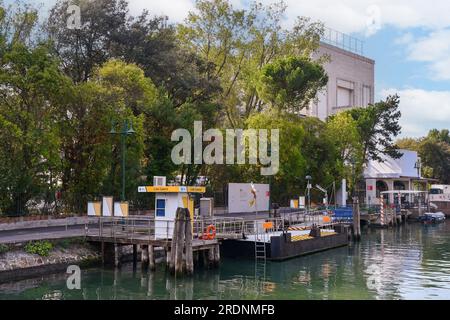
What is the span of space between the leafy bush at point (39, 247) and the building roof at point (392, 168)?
5746 cm

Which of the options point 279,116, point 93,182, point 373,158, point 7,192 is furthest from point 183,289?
point 373,158

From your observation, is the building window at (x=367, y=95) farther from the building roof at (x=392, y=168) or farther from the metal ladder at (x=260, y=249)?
the metal ladder at (x=260, y=249)

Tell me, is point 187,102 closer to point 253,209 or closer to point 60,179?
point 253,209

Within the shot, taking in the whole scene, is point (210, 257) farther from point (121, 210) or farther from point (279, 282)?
point (121, 210)

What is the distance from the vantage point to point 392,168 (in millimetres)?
78875

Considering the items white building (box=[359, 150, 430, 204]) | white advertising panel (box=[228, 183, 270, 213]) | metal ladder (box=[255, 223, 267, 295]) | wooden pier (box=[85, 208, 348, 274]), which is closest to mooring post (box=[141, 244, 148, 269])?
wooden pier (box=[85, 208, 348, 274])

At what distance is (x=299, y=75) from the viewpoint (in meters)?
54.2

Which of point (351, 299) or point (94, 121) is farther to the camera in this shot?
point (94, 121)

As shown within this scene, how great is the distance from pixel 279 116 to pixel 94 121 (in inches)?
939

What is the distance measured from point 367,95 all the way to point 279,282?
69322 millimetres

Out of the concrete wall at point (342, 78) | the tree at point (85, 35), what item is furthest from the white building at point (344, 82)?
the tree at point (85, 35)

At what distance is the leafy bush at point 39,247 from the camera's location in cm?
2587
